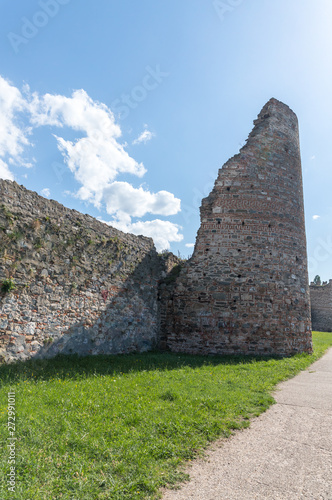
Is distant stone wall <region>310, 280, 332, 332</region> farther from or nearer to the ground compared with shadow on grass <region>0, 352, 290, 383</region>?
farther from the ground

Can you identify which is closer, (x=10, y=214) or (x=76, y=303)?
(x=10, y=214)

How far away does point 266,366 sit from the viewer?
344 inches

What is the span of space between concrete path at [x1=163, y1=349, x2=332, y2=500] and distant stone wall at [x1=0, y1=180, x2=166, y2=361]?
16.3 feet

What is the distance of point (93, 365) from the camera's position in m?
7.78

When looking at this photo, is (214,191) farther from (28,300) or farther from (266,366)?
(28,300)

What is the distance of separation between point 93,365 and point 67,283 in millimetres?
2125

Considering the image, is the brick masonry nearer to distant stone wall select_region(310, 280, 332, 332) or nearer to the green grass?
the green grass

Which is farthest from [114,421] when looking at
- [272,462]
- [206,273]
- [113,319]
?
[206,273]

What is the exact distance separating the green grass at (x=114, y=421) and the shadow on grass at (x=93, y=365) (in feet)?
0.11

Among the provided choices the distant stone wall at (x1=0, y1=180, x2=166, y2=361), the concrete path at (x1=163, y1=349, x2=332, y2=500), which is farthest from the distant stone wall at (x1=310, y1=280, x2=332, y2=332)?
the concrete path at (x1=163, y1=349, x2=332, y2=500)

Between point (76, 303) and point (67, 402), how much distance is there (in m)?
4.05

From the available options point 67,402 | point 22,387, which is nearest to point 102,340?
point 22,387

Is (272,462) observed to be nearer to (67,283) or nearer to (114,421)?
(114,421)

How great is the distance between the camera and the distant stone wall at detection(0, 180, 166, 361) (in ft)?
23.4
